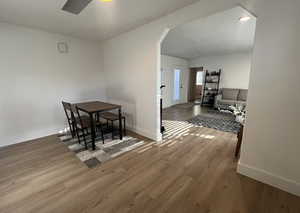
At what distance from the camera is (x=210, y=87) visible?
702 centimetres

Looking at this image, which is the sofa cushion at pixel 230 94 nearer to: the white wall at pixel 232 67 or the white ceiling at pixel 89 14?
the white wall at pixel 232 67

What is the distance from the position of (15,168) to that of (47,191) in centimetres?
90

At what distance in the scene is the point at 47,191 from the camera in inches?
63.3

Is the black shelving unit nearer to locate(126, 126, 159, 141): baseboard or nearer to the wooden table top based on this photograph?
locate(126, 126, 159, 141): baseboard

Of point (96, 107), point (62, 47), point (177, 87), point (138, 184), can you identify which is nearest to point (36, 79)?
point (62, 47)

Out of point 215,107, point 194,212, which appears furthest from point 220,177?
point 215,107

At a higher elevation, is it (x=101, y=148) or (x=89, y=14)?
(x=89, y=14)

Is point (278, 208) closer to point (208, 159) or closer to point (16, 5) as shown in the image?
point (208, 159)

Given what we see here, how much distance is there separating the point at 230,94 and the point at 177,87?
2.41m

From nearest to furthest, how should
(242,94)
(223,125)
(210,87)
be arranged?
(223,125) < (242,94) < (210,87)

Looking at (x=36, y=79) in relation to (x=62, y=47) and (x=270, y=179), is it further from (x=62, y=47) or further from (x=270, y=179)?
(x=270, y=179)

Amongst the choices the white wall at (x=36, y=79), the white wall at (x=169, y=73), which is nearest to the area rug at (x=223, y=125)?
the white wall at (x=169, y=73)

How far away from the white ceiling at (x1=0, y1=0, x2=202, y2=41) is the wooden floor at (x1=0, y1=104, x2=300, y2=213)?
7.62 ft

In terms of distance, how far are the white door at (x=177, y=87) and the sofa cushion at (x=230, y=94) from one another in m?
2.08
